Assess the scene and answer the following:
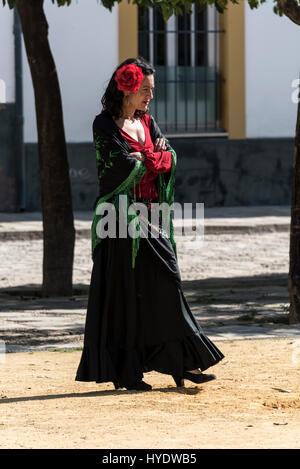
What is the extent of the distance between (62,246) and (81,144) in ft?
28.6

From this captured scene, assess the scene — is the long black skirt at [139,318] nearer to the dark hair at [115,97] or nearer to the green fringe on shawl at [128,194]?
the green fringe on shawl at [128,194]

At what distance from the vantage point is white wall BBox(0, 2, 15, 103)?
63.6 ft

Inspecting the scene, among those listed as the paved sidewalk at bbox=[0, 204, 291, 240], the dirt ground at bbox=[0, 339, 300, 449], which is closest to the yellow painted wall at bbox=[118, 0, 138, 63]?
the paved sidewalk at bbox=[0, 204, 291, 240]

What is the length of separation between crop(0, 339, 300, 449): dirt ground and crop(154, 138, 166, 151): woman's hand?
1350mm

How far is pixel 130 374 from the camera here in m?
6.58

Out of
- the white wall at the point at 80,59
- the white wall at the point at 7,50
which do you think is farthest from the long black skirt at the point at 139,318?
the white wall at the point at 80,59

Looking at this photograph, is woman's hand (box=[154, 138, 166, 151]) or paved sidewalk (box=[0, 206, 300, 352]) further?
paved sidewalk (box=[0, 206, 300, 352])

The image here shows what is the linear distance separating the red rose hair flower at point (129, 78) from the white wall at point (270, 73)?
47.1 ft

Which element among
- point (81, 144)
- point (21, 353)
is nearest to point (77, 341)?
point (21, 353)

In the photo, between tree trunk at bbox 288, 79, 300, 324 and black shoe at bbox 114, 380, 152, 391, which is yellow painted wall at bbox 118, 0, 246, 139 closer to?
tree trunk at bbox 288, 79, 300, 324
